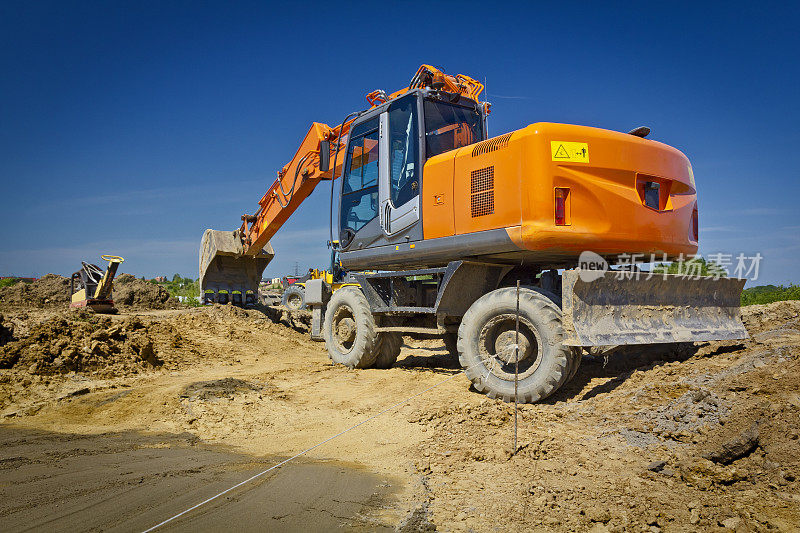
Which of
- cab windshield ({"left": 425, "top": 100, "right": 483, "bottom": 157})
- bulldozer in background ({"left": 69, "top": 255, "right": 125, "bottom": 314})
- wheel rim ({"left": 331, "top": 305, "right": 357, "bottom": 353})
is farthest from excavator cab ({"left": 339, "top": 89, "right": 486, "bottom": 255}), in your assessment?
bulldozer in background ({"left": 69, "top": 255, "right": 125, "bottom": 314})

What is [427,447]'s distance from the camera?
13.8 feet

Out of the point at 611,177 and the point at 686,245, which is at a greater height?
the point at 611,177

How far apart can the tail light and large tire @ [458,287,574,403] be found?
78 cm

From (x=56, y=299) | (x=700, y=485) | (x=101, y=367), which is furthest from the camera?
(x=56, y=299)

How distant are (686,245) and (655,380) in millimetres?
1735

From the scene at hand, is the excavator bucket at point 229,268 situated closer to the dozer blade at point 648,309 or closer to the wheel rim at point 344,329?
the wheel rim at point 344,329

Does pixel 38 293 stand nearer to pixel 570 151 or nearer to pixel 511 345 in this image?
pixel 511 345

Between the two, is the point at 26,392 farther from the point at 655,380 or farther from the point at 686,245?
the point at 686,245

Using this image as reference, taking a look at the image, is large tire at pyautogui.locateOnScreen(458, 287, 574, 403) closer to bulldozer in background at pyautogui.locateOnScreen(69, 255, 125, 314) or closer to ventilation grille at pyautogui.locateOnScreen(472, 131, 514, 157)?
ventilation grille at pyautogui.locateOnScreen(472, 131, 514, 157)

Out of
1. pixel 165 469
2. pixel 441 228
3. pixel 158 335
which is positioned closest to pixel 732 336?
pixel 441 228

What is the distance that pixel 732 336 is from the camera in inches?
239

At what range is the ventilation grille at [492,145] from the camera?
556 centimetres

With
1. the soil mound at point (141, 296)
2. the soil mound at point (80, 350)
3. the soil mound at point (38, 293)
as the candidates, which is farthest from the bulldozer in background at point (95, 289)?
the soil mound at point (80, 350)

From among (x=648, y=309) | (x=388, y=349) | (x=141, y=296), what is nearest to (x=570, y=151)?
(x=648, y=309)
